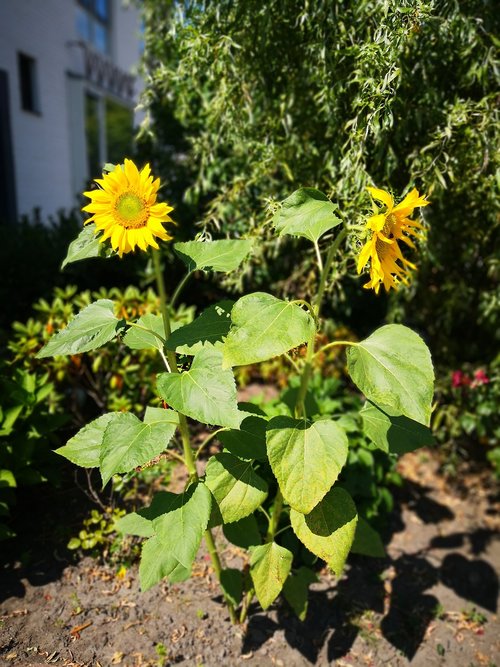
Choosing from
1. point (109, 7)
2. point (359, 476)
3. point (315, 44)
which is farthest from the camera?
point (109, 7)

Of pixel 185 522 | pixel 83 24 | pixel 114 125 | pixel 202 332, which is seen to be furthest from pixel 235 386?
pixel 114 125

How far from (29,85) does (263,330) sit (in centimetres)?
817

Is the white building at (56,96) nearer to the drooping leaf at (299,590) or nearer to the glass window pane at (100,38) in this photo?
the glass window pane at (100,38)

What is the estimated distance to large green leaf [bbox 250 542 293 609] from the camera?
1.70 metres

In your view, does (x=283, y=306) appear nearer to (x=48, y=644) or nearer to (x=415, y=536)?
(x=48, y=644)

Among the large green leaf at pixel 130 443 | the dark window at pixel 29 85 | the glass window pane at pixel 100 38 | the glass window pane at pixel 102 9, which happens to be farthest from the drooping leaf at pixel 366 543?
the glass window pane at pixel 102 9

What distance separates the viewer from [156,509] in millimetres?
1527

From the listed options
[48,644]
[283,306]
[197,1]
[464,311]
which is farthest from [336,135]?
[48,644]

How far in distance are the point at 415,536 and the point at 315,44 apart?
254cm

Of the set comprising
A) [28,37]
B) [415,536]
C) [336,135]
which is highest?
[28,37]

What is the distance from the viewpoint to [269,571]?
5.64 feet

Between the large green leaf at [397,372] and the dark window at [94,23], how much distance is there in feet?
33.2

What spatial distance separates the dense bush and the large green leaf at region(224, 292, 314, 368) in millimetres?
658

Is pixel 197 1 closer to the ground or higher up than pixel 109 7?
closer to the ground
